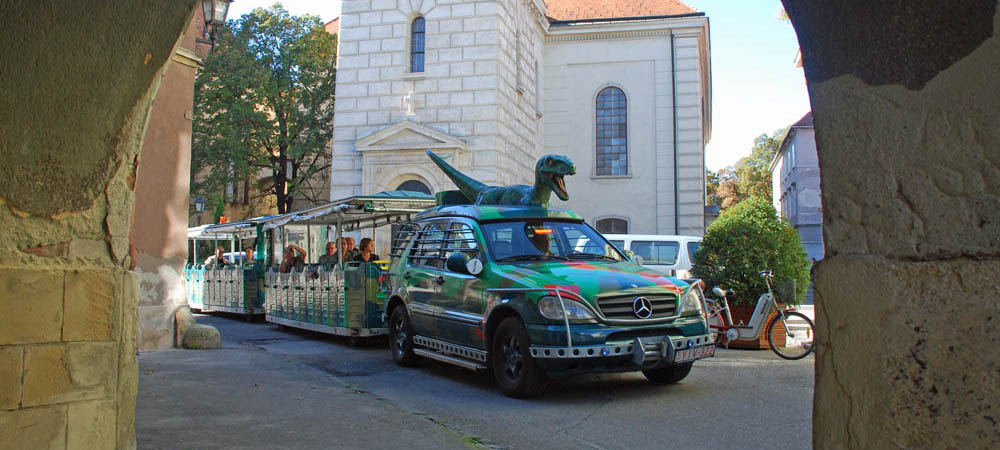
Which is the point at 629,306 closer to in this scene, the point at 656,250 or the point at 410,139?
the point at 656,250

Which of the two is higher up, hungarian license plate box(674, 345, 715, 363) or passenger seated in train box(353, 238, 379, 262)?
passenger seated in train box(353, 238, 379, 262)

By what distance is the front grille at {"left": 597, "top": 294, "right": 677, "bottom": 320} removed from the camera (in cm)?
756

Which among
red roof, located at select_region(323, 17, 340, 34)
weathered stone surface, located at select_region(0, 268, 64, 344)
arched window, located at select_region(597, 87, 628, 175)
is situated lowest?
weathered stone surface, located at select_region(0, 268, 64, 344)

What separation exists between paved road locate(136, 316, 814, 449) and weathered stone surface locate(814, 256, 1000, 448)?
136 inches

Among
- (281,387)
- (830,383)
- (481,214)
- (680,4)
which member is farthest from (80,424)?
(680,4)

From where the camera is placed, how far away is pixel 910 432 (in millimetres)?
2324

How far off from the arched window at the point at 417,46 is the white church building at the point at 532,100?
1.8 inches

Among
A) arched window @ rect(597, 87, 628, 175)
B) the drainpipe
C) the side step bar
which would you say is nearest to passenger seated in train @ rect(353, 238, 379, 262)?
the side step bar

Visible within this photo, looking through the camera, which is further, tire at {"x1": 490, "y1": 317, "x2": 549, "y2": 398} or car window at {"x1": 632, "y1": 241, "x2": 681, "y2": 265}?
car window at {"x1": 632, "y1": 241, "x2": 681, "y2": 265}

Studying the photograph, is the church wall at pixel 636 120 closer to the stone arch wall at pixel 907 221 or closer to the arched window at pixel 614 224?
the arched window at pixel 614 224

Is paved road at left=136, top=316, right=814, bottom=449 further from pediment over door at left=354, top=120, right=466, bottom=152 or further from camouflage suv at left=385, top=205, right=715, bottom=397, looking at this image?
pediment over door at left=354, top=120, right=466, bottom=152

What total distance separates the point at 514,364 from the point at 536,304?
2.58 ft

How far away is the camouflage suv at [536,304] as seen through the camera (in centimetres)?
747

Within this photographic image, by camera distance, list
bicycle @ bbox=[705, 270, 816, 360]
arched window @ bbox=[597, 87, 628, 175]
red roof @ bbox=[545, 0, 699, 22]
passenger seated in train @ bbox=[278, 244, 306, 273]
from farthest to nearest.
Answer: red roof @ bbox=[545, 0, 699, 22], arched window @ bbox=[597, 87, 628, 175], passenger seated in train @ bbox=[278, 244, 306, 273], bicycle @ bbox=[705, 270, 816, 360]
